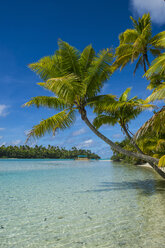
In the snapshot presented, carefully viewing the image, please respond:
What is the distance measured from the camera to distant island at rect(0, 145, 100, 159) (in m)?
80.9

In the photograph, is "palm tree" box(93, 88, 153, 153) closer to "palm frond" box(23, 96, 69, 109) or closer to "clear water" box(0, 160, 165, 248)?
"palm frond" box(23, 96, 69, 109)

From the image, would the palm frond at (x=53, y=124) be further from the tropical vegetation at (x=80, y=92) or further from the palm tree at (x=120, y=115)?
the palm tree at (x=120, y=115)

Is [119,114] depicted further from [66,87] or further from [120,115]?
[66,87]

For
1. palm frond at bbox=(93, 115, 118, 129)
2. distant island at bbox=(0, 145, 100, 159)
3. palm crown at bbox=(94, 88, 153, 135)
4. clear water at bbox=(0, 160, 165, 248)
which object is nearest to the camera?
clear water at bbox=(0, 160, 165, 248)

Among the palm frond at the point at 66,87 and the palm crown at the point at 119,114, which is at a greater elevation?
the palm frond at the point at 66,87

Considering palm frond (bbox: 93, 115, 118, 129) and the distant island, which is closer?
palm frond (bbox: 93, 115, 118, 129)

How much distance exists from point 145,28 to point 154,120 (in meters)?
7.19

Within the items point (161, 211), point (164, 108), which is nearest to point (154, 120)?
point (164, 108)

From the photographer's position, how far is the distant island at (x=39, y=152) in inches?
3187

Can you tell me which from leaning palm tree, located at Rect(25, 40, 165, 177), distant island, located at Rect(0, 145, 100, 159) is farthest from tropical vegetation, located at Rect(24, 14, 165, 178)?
distant island, located at Rect(0, 145, 100, 159)

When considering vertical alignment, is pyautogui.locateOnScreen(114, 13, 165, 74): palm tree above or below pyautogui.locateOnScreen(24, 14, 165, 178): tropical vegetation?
above

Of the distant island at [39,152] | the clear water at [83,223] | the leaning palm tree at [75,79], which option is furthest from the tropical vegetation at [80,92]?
the distant island at [39,152]

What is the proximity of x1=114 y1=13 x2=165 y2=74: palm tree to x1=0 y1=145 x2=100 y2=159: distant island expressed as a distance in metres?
73.5

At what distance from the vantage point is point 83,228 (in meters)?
3.73
